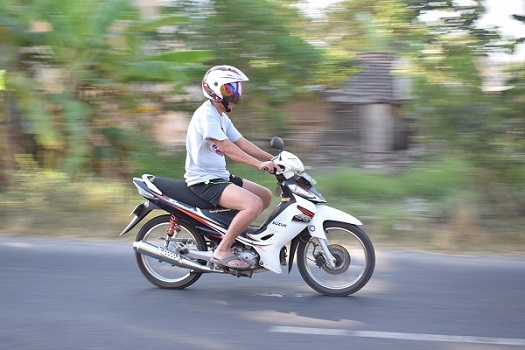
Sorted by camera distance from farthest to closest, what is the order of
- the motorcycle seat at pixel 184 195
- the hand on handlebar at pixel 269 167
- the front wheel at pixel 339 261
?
the motorcycle seat at pixel 184 195, the front wheel at pixel 339 261, the hand on handlebar at pixel 269 167

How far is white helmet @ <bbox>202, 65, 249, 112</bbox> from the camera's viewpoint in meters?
5.51

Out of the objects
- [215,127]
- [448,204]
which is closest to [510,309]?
[215,127]

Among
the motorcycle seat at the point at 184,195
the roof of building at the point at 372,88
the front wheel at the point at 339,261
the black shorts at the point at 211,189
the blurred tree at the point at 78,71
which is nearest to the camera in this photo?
the front wheel at the point at 339,261

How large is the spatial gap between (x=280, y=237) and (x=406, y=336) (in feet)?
4.47

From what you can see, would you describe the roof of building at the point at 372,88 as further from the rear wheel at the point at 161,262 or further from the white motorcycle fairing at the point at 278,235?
the white motorcycle fairing at the point at 278,235

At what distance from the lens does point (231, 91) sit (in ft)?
18.1

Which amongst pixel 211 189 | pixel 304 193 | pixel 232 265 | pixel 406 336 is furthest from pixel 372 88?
pixel 406 336

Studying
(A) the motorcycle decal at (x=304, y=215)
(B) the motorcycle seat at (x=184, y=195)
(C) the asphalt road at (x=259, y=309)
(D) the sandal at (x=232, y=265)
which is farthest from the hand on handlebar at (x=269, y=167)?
(C) the asphalt road at (x=259, y=309)

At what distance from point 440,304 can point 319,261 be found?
3.33 ft

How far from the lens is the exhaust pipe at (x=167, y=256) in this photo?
227 inches

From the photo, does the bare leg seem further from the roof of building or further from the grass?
the roof of building

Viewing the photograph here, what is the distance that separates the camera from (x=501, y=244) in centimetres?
770

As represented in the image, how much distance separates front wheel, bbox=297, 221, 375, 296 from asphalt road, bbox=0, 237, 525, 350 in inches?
4.4

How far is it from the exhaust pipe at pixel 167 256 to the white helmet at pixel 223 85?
136 cm
